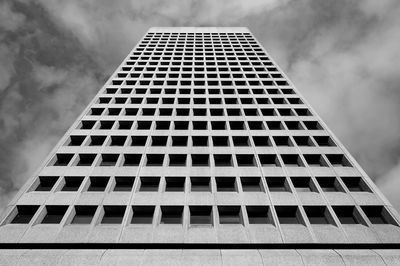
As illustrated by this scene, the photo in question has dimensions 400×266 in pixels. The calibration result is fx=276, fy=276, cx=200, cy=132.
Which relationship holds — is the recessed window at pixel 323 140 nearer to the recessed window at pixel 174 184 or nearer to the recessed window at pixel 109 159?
the recessed window at pixel 174 184

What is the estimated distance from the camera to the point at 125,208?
1659 cm

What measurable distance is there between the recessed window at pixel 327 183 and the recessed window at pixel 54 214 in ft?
54.5

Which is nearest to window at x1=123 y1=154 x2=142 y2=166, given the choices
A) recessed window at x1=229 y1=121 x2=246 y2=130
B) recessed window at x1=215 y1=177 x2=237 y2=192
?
recessed window at x1=215 y1=177 x2=237 y2=192

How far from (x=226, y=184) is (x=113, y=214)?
7587 mm

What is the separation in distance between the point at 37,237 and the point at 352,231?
16.9 m

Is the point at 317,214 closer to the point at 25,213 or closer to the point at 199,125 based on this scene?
the point at 199,125

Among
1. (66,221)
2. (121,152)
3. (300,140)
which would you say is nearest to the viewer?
(66,221)

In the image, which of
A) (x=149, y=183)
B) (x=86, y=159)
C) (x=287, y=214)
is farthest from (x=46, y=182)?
(x=287, y=214)

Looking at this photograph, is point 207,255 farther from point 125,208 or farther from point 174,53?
point 174,53

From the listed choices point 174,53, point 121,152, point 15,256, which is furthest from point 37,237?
point 174,53

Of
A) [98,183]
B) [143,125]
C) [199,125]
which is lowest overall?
[98,183]

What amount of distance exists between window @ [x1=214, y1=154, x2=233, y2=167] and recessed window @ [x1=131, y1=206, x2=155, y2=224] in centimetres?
653

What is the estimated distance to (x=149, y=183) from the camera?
19.0 meters

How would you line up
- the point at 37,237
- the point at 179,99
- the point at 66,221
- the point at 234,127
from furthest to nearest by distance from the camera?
the point at 179,99 < the point at 234,127 < the point at 66,221 < the point at 37,237
